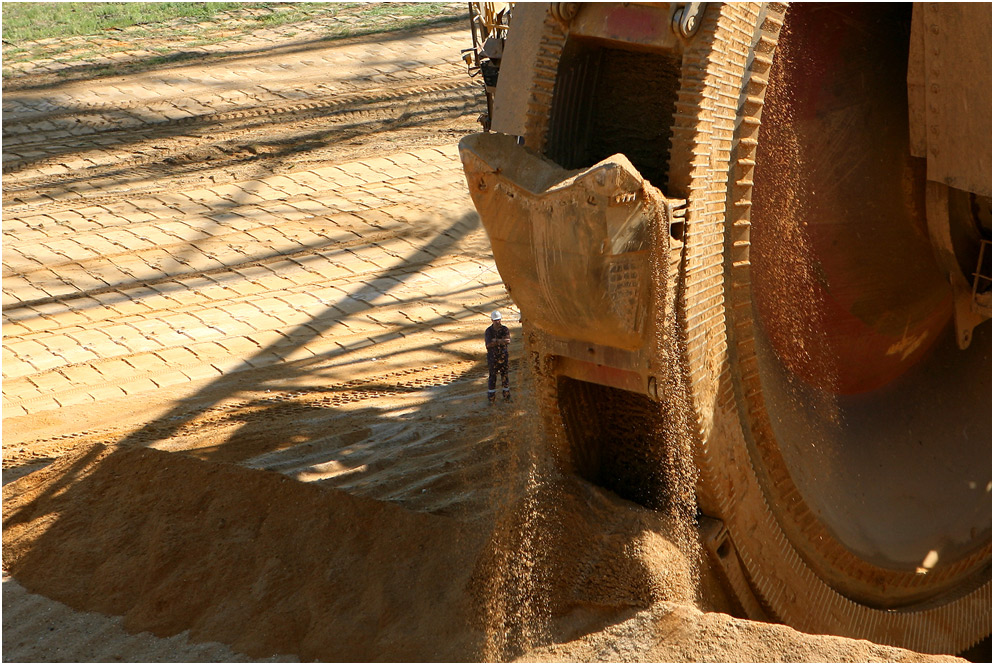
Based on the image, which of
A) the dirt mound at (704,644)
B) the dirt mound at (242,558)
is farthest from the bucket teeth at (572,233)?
the dirt mound at (242,558)

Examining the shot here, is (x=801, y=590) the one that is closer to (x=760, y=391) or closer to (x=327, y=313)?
(x=760, y=391)

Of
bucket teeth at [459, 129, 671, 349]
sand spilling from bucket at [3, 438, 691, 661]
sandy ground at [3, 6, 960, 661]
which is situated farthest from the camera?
sandy ground at [3, 6, 960, 661]

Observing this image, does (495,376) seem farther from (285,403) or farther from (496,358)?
(285,403)

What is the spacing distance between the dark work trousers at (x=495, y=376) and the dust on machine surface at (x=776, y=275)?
134 inches

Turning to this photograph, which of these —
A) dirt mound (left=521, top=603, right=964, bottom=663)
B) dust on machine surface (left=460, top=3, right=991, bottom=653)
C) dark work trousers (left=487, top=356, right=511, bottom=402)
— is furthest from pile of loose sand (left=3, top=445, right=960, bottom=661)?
dark work trousers (left=487, top=356, right=511, bottom=402)

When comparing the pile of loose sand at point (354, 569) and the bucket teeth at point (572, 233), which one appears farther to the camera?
the pile of loose sand at point (354, 569)

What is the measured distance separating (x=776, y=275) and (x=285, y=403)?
5600 millimetres

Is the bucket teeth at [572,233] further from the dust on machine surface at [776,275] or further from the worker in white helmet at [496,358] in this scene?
the worker in white helmet at [496,358]

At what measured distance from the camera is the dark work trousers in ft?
30.7

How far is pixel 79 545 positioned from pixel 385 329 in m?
5.48

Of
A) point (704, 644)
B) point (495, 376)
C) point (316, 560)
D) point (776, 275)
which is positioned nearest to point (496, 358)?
point (495, 376)

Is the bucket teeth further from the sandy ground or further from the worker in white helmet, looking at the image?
the worker in white helmet

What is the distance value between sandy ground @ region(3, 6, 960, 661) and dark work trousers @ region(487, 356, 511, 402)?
167 millimetres

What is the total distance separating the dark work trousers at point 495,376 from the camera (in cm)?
934
